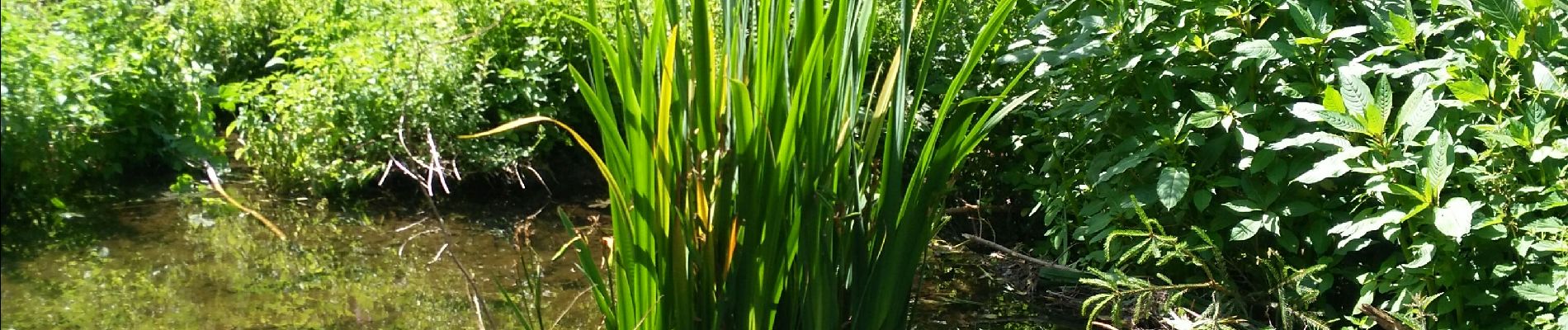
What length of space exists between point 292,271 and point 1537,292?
3.63 m

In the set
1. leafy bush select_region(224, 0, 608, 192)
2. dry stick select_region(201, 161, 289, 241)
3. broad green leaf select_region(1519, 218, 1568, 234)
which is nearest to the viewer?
dry stick select_region(201, 161, 289, 241)

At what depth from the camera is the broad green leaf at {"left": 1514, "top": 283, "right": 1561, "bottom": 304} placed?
2.45 meters

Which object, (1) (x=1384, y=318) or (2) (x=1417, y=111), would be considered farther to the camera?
(1) (x=1384, y=318)

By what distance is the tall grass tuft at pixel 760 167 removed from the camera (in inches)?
81.1

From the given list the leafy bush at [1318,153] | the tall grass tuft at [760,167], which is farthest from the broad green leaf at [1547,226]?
the tall grass tuft at [760,167]

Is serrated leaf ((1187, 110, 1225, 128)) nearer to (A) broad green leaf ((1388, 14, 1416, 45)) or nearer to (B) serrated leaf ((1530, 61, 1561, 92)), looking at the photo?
(A) broad green leaf ((1388, 14, 1416, 45))

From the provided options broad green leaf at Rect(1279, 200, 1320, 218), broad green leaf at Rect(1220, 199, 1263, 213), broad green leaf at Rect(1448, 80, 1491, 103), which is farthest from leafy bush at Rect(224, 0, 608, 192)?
broad green leaf at Rect(1448, 80, 1491, 103)

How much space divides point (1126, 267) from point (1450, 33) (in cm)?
105

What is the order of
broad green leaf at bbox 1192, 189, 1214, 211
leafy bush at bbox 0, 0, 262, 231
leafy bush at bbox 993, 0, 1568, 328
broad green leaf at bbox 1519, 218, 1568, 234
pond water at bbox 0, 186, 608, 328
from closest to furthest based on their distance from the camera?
broad green leaf at bbox 1519, 218, 1568, 234 → leafy bush at bbox 993, 0, 1568, 328 → broad green leaf at bbox 1192, 189, 1214, 211 → pond water at bbox 0, 186, 608, 328 → leafy bush at bbox 0, 0, 262, 231

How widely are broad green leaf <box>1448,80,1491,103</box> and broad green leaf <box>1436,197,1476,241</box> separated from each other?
8.2 inches

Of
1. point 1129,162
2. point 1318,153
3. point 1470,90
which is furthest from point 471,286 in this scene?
point 1470,90

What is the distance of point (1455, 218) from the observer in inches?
97.4

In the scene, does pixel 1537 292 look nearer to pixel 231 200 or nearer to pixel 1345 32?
pixel 1345 32

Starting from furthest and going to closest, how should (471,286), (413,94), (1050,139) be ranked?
(413,94) < (1050,139) < (471,286)
